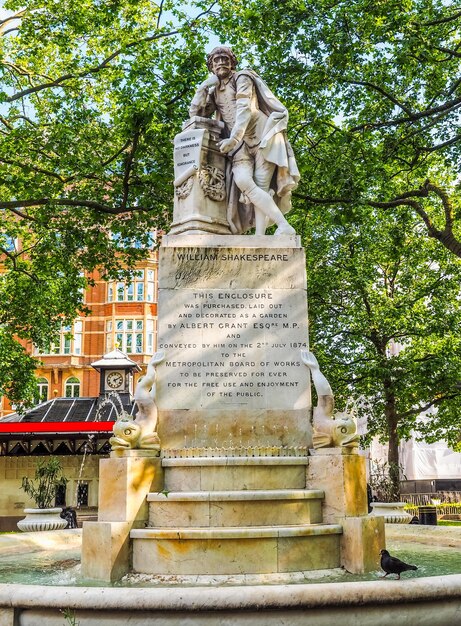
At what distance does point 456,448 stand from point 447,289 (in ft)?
37.0

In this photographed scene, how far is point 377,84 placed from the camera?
18.3 metres

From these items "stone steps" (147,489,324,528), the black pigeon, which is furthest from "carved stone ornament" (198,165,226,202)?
the black pigeon

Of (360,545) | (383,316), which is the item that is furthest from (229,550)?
(383,316)

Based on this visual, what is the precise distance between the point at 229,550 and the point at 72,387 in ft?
158

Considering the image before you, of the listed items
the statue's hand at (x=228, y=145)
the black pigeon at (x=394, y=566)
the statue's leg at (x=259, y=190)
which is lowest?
the black pigeon at (x=394, y=566)

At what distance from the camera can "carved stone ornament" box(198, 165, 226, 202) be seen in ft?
31.7

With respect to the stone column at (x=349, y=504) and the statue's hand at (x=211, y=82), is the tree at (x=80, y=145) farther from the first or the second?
the stone column at (x=349, y=504)

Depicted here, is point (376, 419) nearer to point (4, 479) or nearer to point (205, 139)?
point (4, 479)

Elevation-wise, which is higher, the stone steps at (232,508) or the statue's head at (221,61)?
the statue's head at (221,61)

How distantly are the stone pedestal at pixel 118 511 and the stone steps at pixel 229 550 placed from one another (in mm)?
225

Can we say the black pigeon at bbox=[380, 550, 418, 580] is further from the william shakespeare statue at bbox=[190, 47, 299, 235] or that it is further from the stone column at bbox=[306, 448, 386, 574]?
the william shakespeare statue at bbox=[190, 47, 299, 235]

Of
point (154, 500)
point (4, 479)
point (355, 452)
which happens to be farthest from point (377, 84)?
point (4, 479)

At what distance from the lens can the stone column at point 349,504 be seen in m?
7.04

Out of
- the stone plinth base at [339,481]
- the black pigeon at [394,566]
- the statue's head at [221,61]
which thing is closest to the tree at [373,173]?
the statue's head at [221,61]
